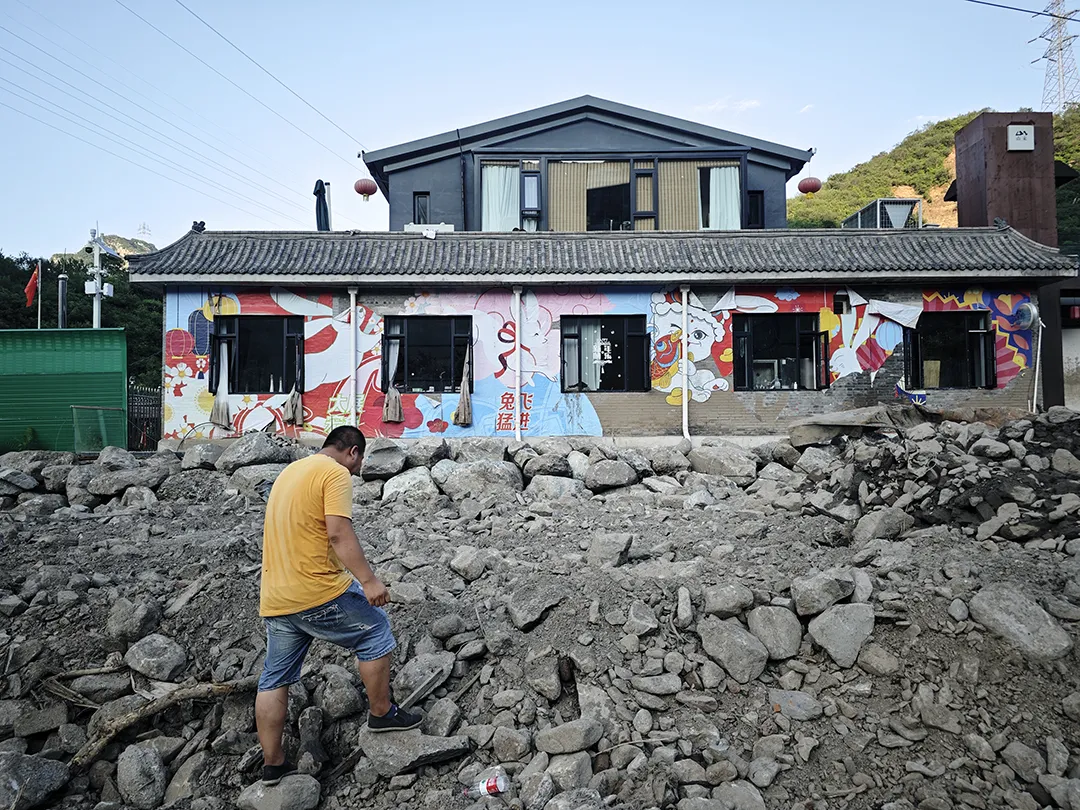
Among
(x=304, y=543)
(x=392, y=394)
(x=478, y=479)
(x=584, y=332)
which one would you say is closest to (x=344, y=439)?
(x=304, y=543)

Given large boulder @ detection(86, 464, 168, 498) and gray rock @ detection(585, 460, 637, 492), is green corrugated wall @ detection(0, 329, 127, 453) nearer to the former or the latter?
large boulder @ detection(86, 464, 168, 498)

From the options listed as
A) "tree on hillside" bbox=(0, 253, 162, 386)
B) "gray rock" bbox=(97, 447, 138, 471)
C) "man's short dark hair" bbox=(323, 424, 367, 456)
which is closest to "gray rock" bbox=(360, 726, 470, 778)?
"man's short dark hair" bbox=(323, 424, 367, 456)

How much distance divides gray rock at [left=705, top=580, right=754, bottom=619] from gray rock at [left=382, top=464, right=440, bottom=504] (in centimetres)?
497

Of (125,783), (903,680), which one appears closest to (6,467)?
(125,783)

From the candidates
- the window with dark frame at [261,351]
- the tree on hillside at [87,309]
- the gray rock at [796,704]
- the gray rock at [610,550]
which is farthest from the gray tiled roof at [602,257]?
the tree on hillside at [87,309]

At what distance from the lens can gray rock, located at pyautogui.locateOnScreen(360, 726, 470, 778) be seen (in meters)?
3.92

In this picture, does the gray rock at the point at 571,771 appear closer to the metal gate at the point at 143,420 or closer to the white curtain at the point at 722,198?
the metal gate at the point at 143,420

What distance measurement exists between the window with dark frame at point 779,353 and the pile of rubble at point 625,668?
6726 mm

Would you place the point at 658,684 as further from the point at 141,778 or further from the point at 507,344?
the point at 507,344

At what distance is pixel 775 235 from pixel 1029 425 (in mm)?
7722

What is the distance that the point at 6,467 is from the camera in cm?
977

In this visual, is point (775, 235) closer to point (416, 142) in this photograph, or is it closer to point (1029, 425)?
point (1029, 425)

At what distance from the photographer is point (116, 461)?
1022 centimetres

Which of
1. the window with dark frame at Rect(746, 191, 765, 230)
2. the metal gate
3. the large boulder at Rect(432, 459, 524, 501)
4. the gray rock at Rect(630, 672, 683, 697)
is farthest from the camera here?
the window with dark frame at Rect(746, 191, 765, 230)
